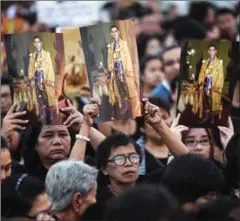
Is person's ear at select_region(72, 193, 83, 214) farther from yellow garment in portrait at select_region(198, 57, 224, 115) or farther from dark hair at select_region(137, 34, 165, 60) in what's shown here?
dark hair at select_region(137, 34, 165, 60)

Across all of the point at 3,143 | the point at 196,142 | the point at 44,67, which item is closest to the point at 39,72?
the point at 44,67

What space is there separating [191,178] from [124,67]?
1724 mm

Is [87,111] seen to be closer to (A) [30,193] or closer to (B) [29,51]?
(B) [29,51]

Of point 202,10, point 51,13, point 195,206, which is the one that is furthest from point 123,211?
point 202,10

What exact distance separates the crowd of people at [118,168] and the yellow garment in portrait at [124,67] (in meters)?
0.14

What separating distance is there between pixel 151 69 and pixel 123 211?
7.61m

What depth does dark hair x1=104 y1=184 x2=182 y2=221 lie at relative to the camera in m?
6.30

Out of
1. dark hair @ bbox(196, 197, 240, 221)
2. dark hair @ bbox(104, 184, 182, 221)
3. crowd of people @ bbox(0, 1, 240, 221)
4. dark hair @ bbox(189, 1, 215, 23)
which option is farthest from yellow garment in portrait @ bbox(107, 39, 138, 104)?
dark hair @ bbox(189, 1, 215, 23)

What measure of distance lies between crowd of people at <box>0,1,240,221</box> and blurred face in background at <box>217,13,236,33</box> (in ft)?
16.1

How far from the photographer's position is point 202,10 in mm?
21328

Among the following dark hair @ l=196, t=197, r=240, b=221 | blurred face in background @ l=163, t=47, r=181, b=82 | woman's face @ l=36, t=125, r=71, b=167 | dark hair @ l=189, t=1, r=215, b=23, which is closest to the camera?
dark hair @ l=196, t=197, r=240, b=221

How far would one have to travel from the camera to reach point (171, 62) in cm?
1452

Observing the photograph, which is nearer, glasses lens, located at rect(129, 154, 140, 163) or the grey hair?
the grey hair

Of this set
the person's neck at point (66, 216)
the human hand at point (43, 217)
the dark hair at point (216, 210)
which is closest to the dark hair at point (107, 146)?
the person's neck at point (66, 216)
